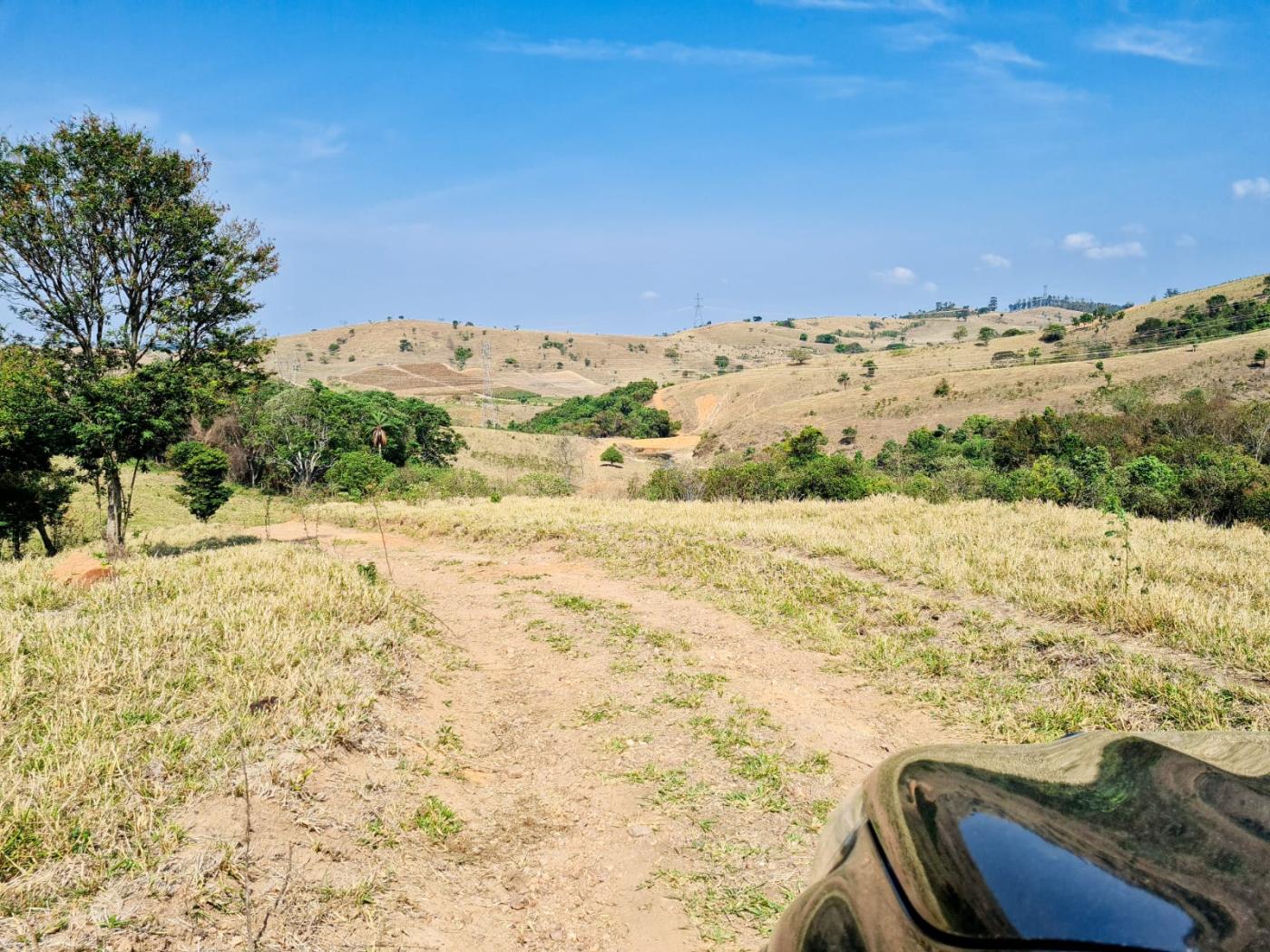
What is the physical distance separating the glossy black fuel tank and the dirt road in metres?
2.78

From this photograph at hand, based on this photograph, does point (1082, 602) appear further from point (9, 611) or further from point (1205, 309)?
point (1205, 309)

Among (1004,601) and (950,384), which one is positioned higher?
(950,384)

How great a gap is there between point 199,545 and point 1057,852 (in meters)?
21.4

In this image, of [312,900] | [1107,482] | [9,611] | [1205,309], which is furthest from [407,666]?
[1205,309]

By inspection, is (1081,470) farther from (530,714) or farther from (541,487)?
(530,714)

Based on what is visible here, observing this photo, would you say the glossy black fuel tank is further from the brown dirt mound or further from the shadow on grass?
the shadow on grass

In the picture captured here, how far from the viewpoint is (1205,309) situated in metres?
76.3

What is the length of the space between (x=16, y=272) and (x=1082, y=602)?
1956 cm

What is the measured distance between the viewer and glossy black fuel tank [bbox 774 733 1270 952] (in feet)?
3.53

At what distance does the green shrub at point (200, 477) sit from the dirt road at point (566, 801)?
1167 inches

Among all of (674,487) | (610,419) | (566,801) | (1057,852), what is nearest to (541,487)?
(674,487)

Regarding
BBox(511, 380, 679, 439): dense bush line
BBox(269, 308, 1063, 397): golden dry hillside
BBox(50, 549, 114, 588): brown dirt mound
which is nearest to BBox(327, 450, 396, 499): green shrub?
BBox(50, 549, 114, 588): brown dirt mound

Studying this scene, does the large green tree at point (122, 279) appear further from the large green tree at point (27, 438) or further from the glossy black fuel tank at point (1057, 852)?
the glossy black fuel tank at point (1057, 852)

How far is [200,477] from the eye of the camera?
32.6m
